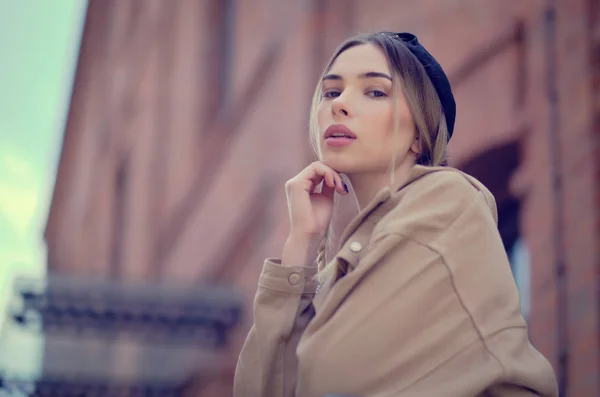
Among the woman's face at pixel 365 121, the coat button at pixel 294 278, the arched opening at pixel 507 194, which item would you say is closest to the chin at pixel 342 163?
the woman's face at pixel 365 121

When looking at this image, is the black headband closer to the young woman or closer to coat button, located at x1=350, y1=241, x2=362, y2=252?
the young woman

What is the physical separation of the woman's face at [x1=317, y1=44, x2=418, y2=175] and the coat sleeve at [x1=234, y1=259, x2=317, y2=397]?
0.76 ft

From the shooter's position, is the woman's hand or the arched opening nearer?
the woman's hand

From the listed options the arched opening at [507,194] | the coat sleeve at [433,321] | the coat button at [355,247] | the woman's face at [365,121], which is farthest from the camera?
the arched opening at [507,194]

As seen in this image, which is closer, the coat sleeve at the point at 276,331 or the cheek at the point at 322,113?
the coat sleeve at the point at 276,331

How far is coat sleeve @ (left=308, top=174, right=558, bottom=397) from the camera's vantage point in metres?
1.57

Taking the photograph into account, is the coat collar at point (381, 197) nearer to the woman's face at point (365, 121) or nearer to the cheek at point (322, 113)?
the woman's face at point (365, 121)

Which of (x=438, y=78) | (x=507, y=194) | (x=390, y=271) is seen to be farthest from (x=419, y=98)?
(x=507, y=194)

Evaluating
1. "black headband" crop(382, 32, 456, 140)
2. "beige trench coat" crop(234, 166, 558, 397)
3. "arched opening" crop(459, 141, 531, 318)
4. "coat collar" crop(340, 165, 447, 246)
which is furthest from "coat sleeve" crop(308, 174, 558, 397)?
"arched opening" crop(459, 141, 531, 318)

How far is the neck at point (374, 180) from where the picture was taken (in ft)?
6.32

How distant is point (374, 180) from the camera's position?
76.3 inches

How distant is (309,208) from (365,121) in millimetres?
206

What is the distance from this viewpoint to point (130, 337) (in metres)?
12.0

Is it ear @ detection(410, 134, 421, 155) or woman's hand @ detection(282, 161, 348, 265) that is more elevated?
ear @ detection(410, 134, 421, 155)
